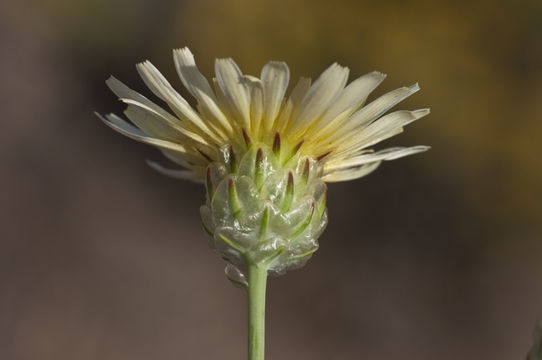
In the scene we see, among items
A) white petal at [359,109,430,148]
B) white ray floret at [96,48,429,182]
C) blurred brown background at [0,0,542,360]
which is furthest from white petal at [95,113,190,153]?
blurred brown background at [0,0,542,360]

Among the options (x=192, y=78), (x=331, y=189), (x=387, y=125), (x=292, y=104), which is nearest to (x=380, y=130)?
(x=387, y=125)

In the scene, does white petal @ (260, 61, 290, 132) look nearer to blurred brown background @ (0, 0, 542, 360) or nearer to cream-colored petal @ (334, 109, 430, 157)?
cream-colored petal @ (334, 109, 430, 157)

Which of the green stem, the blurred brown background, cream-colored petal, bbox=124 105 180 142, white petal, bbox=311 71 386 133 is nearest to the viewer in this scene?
the green stem

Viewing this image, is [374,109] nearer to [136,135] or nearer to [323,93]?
[323,93]

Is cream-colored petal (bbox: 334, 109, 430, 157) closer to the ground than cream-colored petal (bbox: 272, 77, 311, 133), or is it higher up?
closer to the ground

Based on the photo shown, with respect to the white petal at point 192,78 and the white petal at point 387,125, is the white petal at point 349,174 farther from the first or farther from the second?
the white petal at point 192,78

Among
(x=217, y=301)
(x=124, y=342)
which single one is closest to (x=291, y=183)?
(x=124, y=342)

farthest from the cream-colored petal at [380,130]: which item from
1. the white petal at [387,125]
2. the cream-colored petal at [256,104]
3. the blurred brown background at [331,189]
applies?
the blurred brown background at [331,189]
